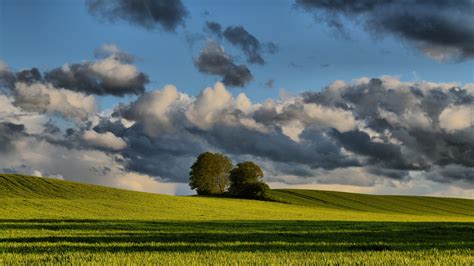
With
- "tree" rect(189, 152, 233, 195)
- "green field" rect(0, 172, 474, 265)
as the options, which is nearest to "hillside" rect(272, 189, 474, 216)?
"green field" rect(0, 172, 474, 265)

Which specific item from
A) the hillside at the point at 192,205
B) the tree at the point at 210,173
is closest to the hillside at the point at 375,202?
the hillside at the point at 192,205

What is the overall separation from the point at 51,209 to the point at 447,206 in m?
96.5

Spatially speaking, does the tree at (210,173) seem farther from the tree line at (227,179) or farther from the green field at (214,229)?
the green field at (214,229)

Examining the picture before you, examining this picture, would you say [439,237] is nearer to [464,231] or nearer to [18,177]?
[464,231]

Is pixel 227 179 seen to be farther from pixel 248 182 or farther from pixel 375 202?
pixel 375 202

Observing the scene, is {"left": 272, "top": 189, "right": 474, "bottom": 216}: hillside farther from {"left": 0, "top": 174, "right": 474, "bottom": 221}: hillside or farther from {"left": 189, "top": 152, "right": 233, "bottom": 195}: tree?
{"left": 189, "top": 152, "right": 233, "bottom": 195}: tree

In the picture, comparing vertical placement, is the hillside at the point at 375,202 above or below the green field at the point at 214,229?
above

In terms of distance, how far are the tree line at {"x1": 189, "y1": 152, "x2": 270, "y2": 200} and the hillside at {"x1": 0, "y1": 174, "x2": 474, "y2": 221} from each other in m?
5.84

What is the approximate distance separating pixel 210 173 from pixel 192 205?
36.2 m

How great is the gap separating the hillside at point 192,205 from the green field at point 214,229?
171mm

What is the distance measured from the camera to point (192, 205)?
78312 millimetres

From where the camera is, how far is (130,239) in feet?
80.9

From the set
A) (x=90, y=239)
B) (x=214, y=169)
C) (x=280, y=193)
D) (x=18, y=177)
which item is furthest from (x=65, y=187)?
(x=90, y=239)

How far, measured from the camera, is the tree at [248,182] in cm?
11238
